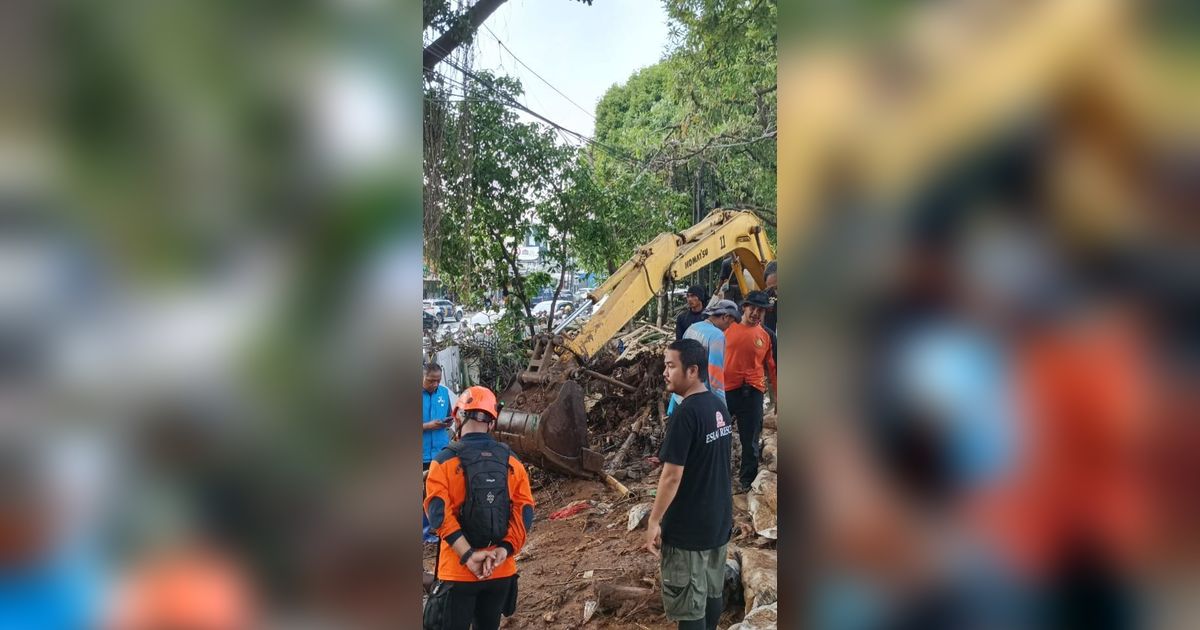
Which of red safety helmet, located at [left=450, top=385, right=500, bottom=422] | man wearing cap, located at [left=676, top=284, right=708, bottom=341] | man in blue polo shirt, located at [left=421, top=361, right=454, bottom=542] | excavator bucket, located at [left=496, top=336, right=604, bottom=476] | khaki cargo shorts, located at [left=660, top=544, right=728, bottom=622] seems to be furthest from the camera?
man wearing cap, located at [left=676, top=284, right=708, bottom=341]

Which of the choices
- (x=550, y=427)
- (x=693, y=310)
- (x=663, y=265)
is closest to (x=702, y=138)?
(x=663, y=265)

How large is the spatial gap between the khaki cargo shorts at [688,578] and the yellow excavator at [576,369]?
12.7ft

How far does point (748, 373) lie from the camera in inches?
266

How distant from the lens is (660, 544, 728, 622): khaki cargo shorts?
12.7ft

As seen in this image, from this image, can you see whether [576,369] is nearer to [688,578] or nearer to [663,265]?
[663,265]

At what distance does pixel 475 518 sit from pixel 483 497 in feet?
0.41

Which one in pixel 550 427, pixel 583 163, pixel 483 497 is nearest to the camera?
pixel 483 497

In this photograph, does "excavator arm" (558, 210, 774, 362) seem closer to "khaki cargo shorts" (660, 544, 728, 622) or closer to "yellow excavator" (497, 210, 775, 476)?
"yellow excavator" (497, 210, 775, 476)
